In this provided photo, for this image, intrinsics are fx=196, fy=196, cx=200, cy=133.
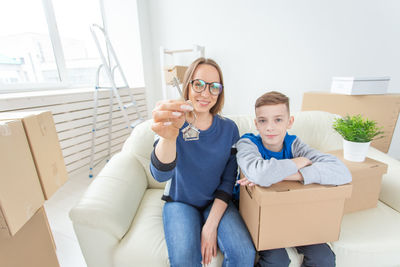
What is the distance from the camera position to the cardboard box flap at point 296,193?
68 centimetres

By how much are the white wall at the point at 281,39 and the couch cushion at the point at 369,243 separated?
166 centimetres

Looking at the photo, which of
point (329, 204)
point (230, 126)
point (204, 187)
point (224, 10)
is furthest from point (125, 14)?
point (329, 204)

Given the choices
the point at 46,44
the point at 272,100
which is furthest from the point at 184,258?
the point at 46,44

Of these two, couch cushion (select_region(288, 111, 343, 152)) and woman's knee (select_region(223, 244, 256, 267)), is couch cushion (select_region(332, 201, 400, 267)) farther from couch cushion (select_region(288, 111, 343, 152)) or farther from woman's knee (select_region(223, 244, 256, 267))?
couch cushion (select_region(288, 111, 343, 152))

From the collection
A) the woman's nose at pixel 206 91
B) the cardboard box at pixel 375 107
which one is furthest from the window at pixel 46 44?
the cardboard box at pixel 375 107

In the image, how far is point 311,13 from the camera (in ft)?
6.66

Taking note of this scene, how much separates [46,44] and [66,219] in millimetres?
1819

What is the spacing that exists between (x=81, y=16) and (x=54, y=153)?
2310mm

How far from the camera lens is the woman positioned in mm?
733

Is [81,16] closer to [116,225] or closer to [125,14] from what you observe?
[125,14]

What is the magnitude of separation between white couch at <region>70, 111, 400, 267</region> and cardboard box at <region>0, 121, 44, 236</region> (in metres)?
0.16

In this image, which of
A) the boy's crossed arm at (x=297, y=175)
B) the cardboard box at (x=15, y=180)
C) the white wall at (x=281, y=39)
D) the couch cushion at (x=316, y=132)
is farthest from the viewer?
the white wall at (x=281, y=39)

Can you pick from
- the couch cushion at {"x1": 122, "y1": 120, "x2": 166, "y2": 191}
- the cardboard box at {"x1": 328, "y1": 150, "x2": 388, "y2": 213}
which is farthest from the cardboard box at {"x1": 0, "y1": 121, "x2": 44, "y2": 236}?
the cardboard box at {"x1": 328, "y1": 150, "x2": 388, "y2": 213}

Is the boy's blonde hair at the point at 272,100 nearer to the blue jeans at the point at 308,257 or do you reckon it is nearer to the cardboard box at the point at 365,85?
the blue jeans at the point at 308,257
